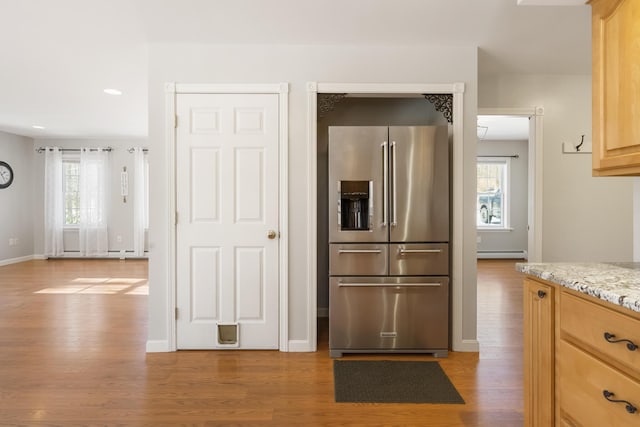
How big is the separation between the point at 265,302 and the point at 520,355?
2.06 meters

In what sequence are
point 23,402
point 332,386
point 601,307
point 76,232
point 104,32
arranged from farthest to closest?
point 76,232 < point 104,32 < point 332,386 < point 23,402 < point 601,307

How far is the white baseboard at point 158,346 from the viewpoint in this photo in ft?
10.2

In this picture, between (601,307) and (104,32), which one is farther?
(104,32)

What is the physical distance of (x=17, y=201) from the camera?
7621mm

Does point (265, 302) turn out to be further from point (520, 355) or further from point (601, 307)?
Answer: point (601, 307)

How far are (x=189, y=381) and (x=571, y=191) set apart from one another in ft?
12.1

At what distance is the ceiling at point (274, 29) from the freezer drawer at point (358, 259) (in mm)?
1606

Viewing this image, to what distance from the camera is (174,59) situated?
3.10m

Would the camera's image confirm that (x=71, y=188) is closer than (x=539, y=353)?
No

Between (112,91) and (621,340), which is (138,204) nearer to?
(112,91)

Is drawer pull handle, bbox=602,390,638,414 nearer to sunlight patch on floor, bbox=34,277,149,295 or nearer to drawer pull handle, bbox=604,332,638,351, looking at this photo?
drawer pull handle, bbox=604,332,638,351

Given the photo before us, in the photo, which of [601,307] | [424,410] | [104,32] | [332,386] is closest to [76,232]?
[104,32]

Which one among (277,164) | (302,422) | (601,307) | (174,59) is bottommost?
(302,422)

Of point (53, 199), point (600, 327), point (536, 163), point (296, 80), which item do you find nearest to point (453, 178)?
point (536, 163)
